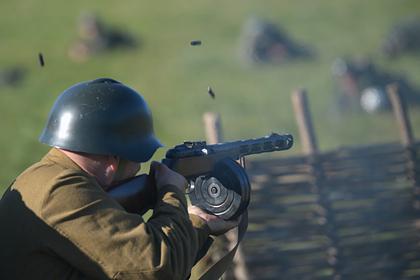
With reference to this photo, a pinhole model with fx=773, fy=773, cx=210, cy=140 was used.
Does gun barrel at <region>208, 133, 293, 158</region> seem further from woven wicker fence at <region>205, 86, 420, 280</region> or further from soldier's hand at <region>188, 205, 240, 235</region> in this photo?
woven wicker fence at <region>205, 86, 420, 280</region>

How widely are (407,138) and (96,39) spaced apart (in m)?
19.9

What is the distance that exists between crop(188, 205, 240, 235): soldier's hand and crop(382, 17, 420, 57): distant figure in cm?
2410

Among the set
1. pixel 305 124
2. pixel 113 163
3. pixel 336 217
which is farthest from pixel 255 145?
pixel 305 124

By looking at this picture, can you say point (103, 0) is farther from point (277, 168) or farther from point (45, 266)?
point (45, 266)

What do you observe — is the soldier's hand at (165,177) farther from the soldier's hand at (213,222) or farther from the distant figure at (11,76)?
the distant figure at (11,76)

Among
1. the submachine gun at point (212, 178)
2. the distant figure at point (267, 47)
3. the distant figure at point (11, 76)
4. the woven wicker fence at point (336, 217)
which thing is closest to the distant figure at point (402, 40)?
the distant figure at point (267, 47)

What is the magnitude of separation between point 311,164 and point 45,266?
705 cm

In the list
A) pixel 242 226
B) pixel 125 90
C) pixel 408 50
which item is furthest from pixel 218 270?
pixel 408 50

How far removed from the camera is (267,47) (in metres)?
27.1

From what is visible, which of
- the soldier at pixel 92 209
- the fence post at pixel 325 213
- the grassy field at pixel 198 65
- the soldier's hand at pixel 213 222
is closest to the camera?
the soldier at pixel 92 209

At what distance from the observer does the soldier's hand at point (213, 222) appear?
162 inches

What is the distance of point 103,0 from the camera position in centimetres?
3369

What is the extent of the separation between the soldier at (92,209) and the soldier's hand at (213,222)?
0.21m

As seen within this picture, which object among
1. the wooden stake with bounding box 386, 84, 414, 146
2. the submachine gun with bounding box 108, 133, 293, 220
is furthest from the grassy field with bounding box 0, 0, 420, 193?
the submachine gun with bounding box 108, 133, 293, 220
